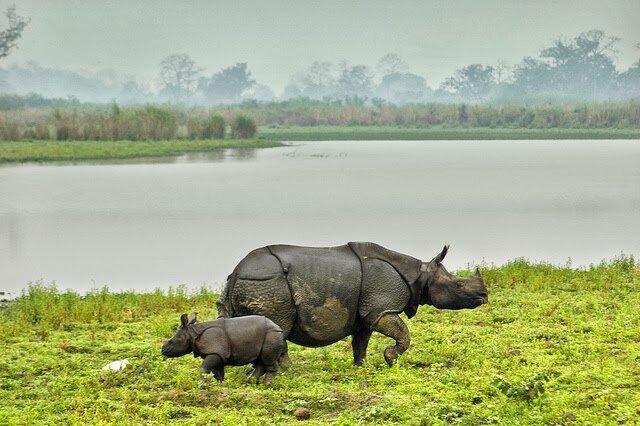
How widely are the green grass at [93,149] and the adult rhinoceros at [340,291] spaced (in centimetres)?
3909

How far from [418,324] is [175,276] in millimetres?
8762

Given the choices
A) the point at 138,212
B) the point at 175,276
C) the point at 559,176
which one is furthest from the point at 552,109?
the point at 175,276

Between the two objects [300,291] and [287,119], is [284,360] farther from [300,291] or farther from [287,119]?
[287,119]

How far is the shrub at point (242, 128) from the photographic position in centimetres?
5984

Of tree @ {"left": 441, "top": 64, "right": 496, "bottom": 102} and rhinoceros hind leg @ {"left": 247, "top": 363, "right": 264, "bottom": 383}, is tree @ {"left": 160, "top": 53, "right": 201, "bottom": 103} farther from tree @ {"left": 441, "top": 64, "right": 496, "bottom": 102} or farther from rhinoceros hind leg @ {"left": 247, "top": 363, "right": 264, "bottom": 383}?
rhinoceros hind leg @ {"left": 247, "top": 363, "right": 264, "bottom": 383}

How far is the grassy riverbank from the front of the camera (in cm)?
754

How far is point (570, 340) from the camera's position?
1018 centimetres

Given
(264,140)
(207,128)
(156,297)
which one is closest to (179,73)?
(264,140)

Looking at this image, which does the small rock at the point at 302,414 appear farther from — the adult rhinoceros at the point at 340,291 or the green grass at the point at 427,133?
the green grass at the point at 427,133

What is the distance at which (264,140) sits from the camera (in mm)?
61875

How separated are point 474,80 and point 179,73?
57.9m

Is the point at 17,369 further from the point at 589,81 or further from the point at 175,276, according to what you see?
the point at 589,81

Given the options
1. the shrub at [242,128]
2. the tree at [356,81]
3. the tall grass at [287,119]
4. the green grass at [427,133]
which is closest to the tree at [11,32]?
the tall grass at [287,119]

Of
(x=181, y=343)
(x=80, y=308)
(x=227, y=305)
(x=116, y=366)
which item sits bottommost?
(x=80, y=308)
